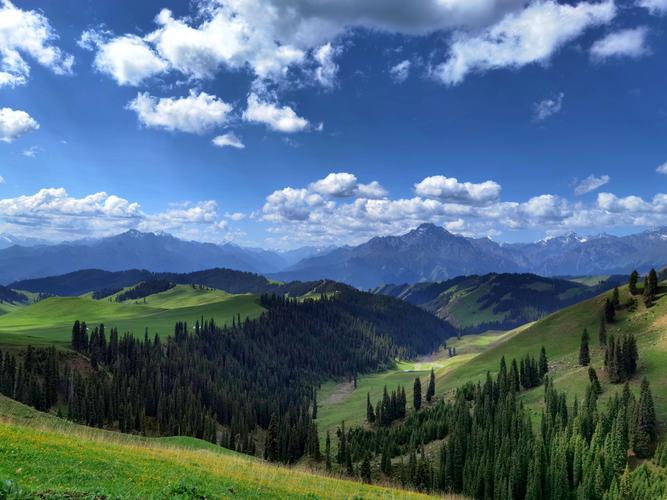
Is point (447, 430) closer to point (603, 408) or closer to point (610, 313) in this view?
point (603, 408)

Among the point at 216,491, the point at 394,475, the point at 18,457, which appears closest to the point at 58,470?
the point at 18,457

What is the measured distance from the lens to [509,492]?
9881 cm

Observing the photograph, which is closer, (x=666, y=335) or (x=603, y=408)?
(x=603, y=408)

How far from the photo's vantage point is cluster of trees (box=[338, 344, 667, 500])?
91.9 metres

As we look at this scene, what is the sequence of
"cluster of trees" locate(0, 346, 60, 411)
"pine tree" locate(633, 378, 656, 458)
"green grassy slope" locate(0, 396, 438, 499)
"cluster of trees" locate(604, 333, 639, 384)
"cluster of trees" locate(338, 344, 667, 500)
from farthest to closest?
"cluster of trees" locate(0, 346, 60, 411), "cluster of trees" locate(604, 333, 639, 384), "pine tree" locate(633, 378, 656, 458), "cluster of trees" locate(338, 344, 667, 500), "green grassy slope" locate(0, 396, 438, 499)

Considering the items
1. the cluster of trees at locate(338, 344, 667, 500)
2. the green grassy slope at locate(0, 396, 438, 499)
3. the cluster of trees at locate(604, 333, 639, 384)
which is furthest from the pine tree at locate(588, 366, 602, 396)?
the green grassy slope at locate(0, 396, 438, 499)

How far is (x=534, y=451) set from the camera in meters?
103

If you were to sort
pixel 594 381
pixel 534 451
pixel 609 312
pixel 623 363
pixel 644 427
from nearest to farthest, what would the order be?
pixel 644 427 < pixel 534 451 < pixel 623 363 < pixel 594 381 < pixel 609 312

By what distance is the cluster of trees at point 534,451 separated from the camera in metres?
91.9

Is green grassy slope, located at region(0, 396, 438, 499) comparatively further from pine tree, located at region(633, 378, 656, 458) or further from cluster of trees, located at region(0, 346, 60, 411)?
cluster of trees, located at region(0, 346, 60, 411)

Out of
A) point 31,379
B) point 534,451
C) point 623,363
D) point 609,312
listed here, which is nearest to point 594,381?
point 623,363

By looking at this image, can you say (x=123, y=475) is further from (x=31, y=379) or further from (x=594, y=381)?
(x=31, y=379)

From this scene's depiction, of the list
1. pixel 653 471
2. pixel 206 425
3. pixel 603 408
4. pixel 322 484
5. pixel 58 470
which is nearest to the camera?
pixel 58 470

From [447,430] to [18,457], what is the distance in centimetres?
14465
